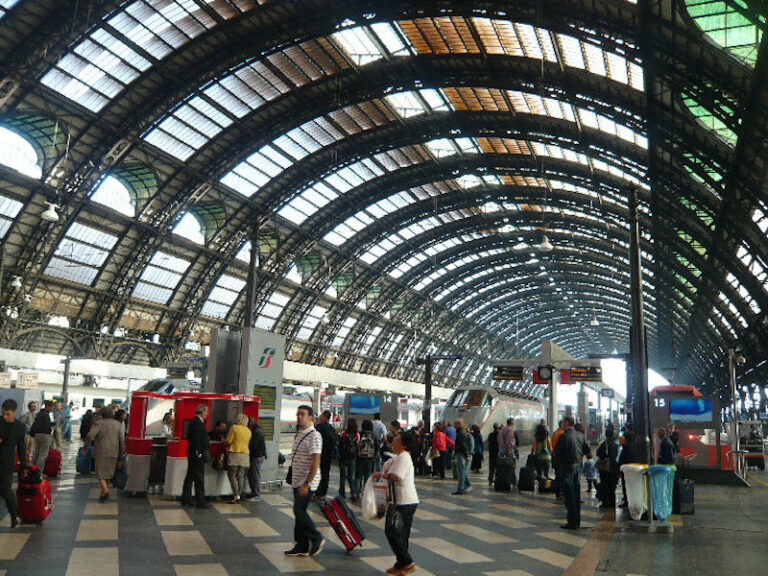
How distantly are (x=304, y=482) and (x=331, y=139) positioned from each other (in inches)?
1248

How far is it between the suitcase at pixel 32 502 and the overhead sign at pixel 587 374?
2180 cm

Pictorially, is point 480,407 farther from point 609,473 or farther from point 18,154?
point 18,154

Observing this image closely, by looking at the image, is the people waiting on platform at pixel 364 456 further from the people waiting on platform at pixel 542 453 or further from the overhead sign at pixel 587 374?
the overhead sign at pixel 587 374

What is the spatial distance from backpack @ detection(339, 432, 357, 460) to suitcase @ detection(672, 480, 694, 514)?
645 centimetres

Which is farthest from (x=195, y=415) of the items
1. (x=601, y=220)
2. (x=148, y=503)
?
(x=601, y=220)

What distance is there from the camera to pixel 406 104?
3447 centimetres

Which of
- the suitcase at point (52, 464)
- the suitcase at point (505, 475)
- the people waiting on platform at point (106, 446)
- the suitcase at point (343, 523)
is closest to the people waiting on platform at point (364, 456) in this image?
the suitcase at point (505, 475)

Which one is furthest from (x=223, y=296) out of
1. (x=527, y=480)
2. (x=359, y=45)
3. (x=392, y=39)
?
(x=527, y=480)

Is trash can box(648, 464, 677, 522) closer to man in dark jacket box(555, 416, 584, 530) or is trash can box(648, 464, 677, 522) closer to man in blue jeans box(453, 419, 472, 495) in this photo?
man in dark jacket box(555, 416, 584, 530)

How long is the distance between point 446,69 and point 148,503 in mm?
22766

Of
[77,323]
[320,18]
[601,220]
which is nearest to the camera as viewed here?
[320,18]

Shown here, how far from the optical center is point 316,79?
32062mm

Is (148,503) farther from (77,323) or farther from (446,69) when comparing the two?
(77,323)

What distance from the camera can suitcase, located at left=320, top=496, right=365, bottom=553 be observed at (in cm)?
827
